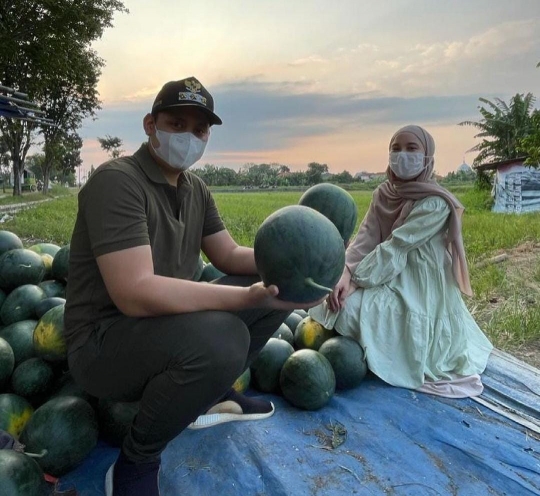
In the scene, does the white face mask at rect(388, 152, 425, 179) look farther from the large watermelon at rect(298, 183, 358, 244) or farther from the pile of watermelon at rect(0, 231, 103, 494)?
the pile of watermelon at rect(0, 231, 103, 494)

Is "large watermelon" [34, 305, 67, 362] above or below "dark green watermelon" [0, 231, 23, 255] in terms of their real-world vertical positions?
below

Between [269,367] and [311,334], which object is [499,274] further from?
[269,367]

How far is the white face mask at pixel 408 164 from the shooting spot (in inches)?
144

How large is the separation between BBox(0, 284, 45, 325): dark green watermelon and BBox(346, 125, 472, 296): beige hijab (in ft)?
7.57

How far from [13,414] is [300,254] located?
5.95 ft

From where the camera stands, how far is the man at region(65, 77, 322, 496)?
1992 mm

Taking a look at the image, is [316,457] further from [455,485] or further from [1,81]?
[1,81]

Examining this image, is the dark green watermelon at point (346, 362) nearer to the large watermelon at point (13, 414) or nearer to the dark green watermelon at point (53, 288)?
the large watermelon at point (13, 414)

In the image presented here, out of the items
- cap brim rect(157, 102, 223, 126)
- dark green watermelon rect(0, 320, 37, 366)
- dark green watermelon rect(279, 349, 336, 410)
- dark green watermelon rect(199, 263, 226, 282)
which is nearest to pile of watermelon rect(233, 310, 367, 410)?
dark green watermelon rect(279, 349, 336, 410)

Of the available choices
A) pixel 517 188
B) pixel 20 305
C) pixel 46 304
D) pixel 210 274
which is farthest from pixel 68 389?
pixel 517 188

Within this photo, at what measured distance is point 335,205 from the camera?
2965 millimetres

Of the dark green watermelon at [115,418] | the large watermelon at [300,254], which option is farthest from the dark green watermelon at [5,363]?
the large watermelon at [300,254]

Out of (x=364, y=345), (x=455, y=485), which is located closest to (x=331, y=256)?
(x=455, y=485)

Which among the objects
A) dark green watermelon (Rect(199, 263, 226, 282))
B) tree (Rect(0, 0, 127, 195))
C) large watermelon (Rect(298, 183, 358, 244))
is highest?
tree (Rect(0, 0, 127, 195))
